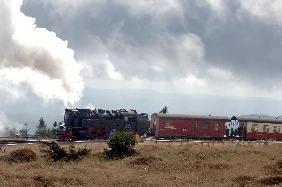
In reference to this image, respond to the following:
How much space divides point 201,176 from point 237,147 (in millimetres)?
11206

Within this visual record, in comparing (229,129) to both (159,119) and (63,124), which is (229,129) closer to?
(159,119)

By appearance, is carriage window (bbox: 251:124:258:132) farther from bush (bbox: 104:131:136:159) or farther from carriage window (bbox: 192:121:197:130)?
bush (bbox: 104:131:136:159)

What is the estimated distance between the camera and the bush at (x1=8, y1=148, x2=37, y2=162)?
3869 centimetres

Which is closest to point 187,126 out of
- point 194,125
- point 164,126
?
point 194,125

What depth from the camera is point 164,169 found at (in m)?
35.4

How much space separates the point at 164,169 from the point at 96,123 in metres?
22.2

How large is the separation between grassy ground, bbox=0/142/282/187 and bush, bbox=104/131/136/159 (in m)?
0.91

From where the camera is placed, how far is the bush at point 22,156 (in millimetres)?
38688

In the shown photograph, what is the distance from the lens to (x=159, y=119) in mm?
58531

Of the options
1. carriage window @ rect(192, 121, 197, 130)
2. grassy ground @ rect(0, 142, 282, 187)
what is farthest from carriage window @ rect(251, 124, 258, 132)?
grassy ground @ rect(0, 142, 282, 187)

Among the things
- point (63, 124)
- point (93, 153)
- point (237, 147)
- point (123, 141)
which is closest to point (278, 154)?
point (237, 147)

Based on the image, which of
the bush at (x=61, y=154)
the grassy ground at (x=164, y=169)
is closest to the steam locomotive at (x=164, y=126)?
the grassy ground at (x=164, y=169)

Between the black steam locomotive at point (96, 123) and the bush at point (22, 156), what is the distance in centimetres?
1589

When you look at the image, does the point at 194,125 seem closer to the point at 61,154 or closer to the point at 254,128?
the point at 254,128
